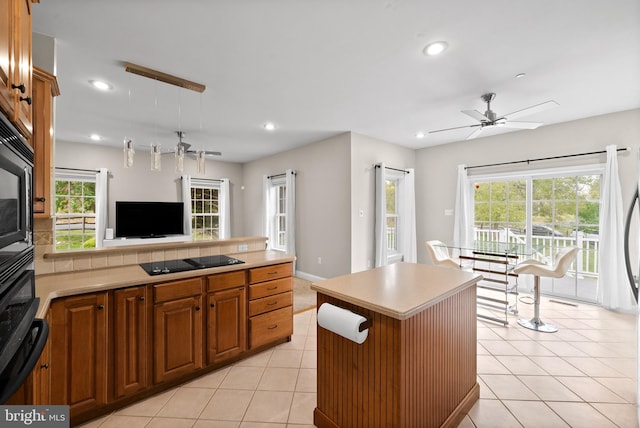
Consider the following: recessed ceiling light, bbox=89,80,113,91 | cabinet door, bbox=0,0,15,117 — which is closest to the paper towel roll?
cabinet door, bbox=0,0,15,117

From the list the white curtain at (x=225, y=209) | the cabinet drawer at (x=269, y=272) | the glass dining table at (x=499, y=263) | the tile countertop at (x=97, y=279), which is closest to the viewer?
the tile countertop at (x=97, y=279)

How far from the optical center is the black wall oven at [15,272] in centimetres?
79

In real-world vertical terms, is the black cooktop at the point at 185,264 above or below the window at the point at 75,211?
below

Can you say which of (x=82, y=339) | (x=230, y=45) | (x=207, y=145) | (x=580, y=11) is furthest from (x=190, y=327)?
(x=207, y=145)

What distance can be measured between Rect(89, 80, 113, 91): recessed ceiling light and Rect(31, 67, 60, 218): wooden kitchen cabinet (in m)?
1.15

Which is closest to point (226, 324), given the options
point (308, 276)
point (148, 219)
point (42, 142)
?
point (42, 142)

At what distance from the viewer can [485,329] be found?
3021 millimetres

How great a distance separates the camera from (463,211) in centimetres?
463

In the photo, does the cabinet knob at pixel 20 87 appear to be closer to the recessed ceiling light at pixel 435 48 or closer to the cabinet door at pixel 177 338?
the cabinet door at pixel 177 338

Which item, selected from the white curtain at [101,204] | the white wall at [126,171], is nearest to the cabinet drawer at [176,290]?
the white curtain at [101,204]

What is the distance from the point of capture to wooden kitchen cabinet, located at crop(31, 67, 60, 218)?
1615 mm

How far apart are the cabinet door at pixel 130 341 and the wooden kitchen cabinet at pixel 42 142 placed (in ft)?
2.35

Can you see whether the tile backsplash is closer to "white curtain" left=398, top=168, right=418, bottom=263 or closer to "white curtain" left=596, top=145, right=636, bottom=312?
"white curtain" left=398, top=168, right=418, bottom=263

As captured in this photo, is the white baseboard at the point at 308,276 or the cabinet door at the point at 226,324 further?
the white baseboard at the point at 308,276
